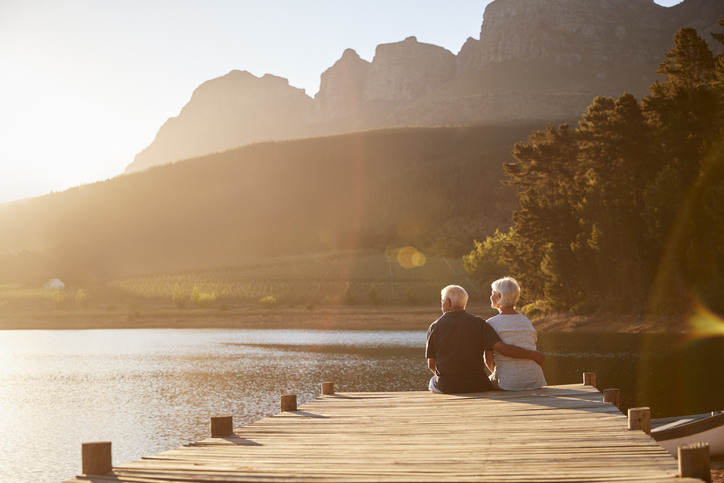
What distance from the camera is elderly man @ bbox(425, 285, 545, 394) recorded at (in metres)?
8.23

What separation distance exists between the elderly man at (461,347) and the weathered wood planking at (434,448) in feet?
1.42

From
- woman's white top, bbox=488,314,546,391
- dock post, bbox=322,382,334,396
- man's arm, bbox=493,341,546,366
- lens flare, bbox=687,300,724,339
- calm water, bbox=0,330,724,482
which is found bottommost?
calm water, bbox=0,330,724,482

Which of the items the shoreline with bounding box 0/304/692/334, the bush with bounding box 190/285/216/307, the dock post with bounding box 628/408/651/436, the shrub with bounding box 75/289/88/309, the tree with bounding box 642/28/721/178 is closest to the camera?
the dock post with bounding box 628/408/651/436

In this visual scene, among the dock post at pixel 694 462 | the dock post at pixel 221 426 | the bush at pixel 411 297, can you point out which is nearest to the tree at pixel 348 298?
the bush at pixel 411 297

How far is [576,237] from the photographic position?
51.0 m

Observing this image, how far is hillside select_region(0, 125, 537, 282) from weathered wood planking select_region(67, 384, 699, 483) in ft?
339

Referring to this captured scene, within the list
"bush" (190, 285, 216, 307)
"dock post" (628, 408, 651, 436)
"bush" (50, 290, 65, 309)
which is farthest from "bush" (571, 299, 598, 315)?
"bush" (50, 290, 65, 309)

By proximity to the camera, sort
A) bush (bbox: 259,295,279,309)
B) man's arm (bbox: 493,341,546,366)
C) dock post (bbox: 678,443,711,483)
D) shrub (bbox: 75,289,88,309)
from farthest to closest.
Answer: shrub (bbox: 75,289,88,309), bush (bbox: 259,295,279,309), man's arm (bbox: 493,341,546,366), dock post (bbox: 678,443,711,483)

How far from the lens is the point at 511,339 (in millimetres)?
8250

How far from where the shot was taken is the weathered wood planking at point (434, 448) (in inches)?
198

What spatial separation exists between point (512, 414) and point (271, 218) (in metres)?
137

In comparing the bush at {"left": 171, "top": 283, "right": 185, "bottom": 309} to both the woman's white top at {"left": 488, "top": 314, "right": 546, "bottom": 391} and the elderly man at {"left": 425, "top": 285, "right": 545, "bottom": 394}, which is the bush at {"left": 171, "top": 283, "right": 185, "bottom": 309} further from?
the woman's white top at {"left": 488, "top": 314, "right": 546, "bottom": 391}

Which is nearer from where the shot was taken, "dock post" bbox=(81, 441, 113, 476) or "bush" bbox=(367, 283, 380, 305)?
"dock post" bbox=(81, 441, 113, 476)

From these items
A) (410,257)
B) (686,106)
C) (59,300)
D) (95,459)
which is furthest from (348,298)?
(95,459)
